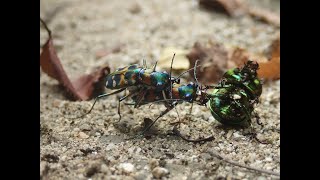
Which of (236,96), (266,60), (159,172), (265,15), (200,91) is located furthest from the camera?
(265,15)

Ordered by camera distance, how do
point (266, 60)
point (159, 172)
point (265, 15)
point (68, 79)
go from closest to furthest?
1. point (159, 172)
2. point (68, 79)
3. point (266, 60)
4. point (265, 15)

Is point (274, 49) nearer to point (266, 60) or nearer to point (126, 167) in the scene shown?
point (266, 60)

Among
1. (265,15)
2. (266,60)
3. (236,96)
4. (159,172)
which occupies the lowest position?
(159,172)

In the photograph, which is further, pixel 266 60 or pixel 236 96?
pixel 266 60

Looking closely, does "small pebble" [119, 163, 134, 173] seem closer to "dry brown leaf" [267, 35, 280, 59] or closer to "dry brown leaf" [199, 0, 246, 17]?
"dry brown leaf" [267, 35, 280, 59]

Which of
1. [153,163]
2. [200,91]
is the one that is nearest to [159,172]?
[153,163]

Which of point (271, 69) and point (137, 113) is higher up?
point (271, 69)
